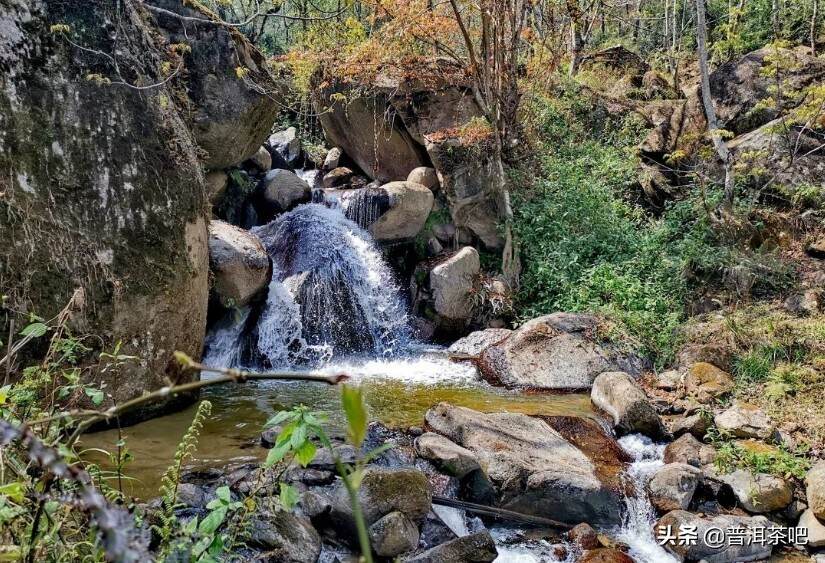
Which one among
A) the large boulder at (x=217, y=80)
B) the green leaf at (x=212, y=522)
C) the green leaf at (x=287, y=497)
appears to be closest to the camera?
the green leaf at (x=212, y=522)

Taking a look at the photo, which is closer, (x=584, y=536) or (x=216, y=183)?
(x=584, y=536)

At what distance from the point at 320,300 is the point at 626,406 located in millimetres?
5359

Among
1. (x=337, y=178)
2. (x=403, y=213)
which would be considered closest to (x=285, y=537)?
(x=403, y=213)

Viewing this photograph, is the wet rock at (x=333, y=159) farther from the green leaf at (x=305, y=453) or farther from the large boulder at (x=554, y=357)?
the green leaf at (x=305, y=453)

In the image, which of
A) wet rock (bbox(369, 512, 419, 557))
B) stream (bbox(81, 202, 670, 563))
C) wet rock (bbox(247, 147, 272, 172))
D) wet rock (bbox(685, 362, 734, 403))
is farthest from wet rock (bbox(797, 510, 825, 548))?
wet rock (bbox(247, 147, 272, 172))

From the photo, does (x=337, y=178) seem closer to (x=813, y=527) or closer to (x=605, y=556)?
(x=605, y=556)

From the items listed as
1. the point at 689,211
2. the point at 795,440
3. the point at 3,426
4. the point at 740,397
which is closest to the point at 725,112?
the point at 689,211

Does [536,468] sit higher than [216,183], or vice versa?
[216,183]

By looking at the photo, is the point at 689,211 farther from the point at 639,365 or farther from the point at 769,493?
the point at 769,493

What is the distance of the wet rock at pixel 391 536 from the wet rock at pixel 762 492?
3.01 m

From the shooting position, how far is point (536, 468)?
15.1ft

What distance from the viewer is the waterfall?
29.1ft

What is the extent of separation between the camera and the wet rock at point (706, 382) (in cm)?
644

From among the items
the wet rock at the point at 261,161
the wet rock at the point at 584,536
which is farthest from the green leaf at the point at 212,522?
the wet rock at the point at 261,161
